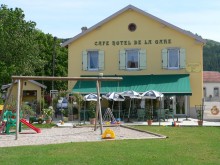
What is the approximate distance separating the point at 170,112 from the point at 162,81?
8.00 feet

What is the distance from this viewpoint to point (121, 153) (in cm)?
1216

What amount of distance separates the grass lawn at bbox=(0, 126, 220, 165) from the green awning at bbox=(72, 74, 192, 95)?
44.3 ft

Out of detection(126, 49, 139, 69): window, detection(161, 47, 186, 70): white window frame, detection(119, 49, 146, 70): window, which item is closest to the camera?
detection(161, 47, 186, 70): white window frame

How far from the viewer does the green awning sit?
28.7 m

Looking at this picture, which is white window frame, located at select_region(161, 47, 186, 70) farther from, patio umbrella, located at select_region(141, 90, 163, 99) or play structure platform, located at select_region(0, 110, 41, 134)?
play structure platform, located at select_region(0, 110, 41, 134)

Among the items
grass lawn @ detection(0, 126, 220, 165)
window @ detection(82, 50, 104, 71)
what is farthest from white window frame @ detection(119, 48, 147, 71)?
grass lawn @ detection(0, 126, 220, 165)

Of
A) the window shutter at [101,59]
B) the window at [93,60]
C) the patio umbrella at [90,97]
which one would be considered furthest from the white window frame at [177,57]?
the patio umbrella at [90,97]

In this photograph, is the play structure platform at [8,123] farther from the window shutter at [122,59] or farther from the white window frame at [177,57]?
the white window frame at [177,57]

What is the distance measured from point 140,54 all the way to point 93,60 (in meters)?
3.76

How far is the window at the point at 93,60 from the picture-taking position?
3259cm

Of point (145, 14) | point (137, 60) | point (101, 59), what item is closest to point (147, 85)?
point (137, 60)

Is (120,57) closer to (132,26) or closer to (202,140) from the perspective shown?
(132,26)

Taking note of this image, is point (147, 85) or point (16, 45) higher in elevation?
point (16, 45)

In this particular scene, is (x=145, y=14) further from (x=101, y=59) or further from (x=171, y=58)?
(x=101, y=59)
